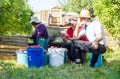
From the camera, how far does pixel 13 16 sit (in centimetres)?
859

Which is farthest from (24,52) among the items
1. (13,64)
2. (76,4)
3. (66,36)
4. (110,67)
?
(76,4)

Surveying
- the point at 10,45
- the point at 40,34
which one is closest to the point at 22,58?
the point at 10,45

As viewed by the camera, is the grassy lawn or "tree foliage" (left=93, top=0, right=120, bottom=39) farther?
"tree foliage" (left=93, top=0, right=120, bottom=39)

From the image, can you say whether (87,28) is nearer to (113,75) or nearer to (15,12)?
(113,75)

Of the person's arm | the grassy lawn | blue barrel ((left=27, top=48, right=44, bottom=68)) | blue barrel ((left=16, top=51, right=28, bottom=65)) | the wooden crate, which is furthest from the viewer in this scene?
the wooden crate

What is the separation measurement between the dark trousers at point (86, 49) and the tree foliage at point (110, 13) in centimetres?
279

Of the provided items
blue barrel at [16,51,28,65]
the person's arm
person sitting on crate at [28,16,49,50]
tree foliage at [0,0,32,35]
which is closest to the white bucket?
the person's arm

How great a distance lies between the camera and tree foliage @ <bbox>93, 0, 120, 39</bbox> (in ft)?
33.1

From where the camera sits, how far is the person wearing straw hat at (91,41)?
7148 millimetres

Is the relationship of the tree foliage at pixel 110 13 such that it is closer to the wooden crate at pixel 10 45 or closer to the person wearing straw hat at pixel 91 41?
the person wearing straw hat at pixel 91 41

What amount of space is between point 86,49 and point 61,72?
3.36 feet

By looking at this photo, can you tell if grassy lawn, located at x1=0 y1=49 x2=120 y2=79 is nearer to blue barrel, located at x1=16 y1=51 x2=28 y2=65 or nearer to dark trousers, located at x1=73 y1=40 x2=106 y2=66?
blue barrel, located at x1=16 y1=51 x2=28 y2=65

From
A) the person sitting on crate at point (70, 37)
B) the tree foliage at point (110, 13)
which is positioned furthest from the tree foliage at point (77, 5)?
the person sitting on crate at point (70, 37)

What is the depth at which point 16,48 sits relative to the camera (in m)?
8.24
